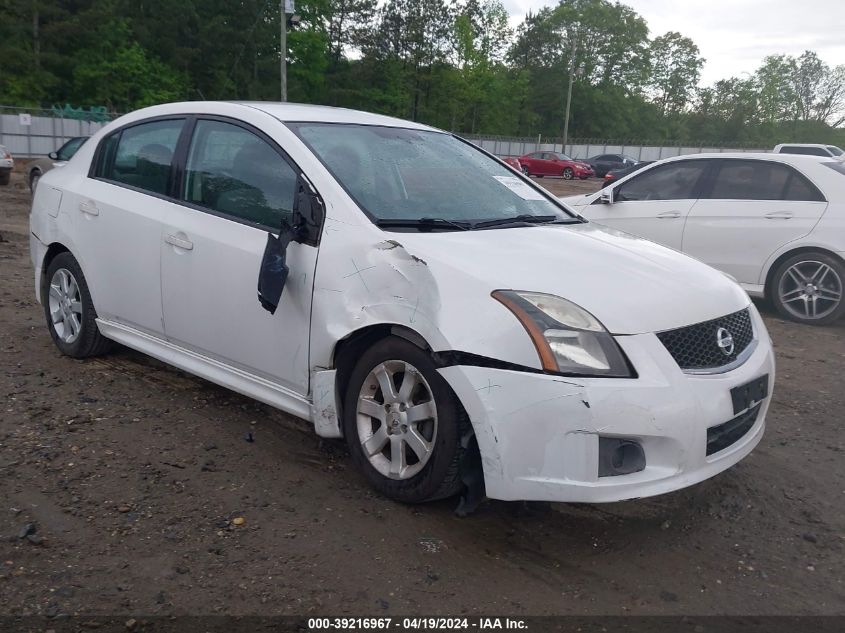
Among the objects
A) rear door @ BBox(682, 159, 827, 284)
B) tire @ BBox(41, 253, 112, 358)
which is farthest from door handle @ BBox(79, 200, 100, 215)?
rear door @ BBox(682, 159, 827, 284)

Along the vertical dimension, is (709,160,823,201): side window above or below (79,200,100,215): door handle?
above

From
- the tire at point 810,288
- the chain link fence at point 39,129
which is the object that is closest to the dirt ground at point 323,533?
the tire at point 810,288

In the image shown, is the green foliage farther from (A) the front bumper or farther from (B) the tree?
(A) the front bumper

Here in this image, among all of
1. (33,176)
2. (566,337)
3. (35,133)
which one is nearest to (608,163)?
(35,133)

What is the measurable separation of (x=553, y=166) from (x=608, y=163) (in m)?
7.50

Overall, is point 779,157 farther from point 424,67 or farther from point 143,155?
point 424,67

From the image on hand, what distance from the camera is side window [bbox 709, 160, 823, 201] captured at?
25.4ft

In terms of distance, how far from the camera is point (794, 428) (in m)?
4.73

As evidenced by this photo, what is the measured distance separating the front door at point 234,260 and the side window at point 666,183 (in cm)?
548

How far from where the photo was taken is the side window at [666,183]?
8.38 meters

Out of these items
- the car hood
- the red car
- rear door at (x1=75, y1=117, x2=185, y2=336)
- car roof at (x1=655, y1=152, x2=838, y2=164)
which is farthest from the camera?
the red car

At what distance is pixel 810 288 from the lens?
755cm

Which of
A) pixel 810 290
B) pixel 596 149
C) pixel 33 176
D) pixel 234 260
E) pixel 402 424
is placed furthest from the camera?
pixel 596 149

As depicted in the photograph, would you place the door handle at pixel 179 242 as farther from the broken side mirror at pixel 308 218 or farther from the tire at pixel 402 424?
the tire at pixel 402 424
